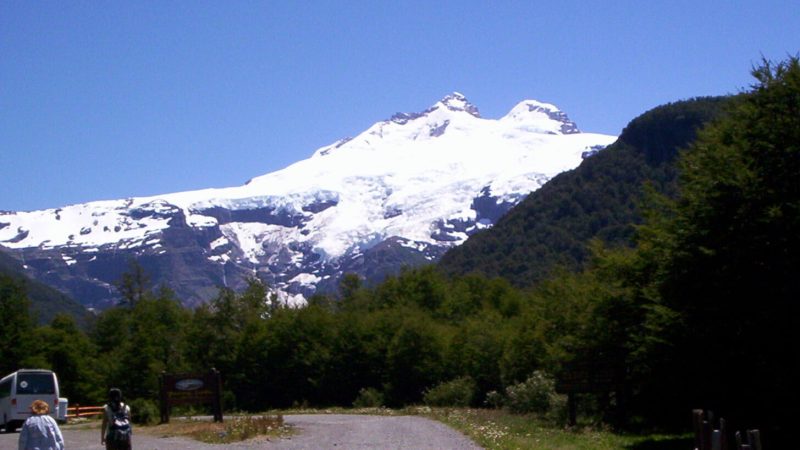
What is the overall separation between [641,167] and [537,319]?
111 metres

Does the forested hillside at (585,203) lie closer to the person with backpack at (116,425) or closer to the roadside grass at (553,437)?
the roadside grass at (553,437)

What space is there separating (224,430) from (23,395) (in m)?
11.1

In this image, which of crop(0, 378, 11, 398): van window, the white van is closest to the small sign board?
the white van

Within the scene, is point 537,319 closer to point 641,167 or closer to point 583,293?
point 583,293

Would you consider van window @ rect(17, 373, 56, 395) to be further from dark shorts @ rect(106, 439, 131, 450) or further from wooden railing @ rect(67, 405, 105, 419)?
dark shorts @ rect(106, 439, 131, 450)

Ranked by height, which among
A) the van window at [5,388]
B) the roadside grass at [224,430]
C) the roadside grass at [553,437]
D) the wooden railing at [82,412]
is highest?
the van window at [5,388]

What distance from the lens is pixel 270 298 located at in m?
100

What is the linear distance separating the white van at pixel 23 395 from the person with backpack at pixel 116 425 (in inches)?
872

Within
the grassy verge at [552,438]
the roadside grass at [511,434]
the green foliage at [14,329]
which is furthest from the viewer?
the green foliage at [14,329]

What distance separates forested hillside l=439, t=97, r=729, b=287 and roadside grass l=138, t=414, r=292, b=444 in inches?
4111

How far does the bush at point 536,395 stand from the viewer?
127 ft

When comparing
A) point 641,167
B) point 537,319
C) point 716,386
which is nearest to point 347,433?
point 716,386

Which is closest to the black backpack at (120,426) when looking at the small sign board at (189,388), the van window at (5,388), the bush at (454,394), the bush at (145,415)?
the small sign board at (189,388)

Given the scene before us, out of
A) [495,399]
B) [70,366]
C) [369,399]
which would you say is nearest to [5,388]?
[495,399]
